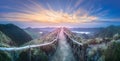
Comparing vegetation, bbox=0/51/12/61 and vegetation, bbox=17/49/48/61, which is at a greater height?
vegetation, bbox=0/51/12/61

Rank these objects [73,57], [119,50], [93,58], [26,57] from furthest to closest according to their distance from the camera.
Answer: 1. [73,57]
2. [93,58]
3. [26,57]
4. [119,50]

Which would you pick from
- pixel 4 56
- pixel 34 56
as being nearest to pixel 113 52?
pixel 34 56

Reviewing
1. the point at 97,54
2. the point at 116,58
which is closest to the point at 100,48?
the point at 97,54

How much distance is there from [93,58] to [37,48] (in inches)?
60.9

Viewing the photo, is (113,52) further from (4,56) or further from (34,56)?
(4,56)

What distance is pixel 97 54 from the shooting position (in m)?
6.12

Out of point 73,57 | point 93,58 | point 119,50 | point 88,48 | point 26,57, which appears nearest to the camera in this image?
point 119,50

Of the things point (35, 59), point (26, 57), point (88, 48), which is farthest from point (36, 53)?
point (88, 48)

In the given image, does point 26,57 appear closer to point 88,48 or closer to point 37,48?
point 37,48

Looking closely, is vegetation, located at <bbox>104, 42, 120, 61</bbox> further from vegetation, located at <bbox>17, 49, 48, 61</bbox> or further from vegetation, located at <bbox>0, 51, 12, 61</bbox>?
vegetation, located at <bbox>0, 51, 12, 61</bbox>

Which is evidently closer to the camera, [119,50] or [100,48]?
[119,50]

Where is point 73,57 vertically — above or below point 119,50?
below

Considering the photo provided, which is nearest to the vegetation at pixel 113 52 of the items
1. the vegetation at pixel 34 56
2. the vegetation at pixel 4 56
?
the vegetation at pixel 34 56

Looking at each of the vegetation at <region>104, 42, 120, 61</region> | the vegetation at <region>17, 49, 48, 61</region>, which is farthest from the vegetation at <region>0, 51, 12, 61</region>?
the vegetation at <region>104, 42, 120, 61</region>
